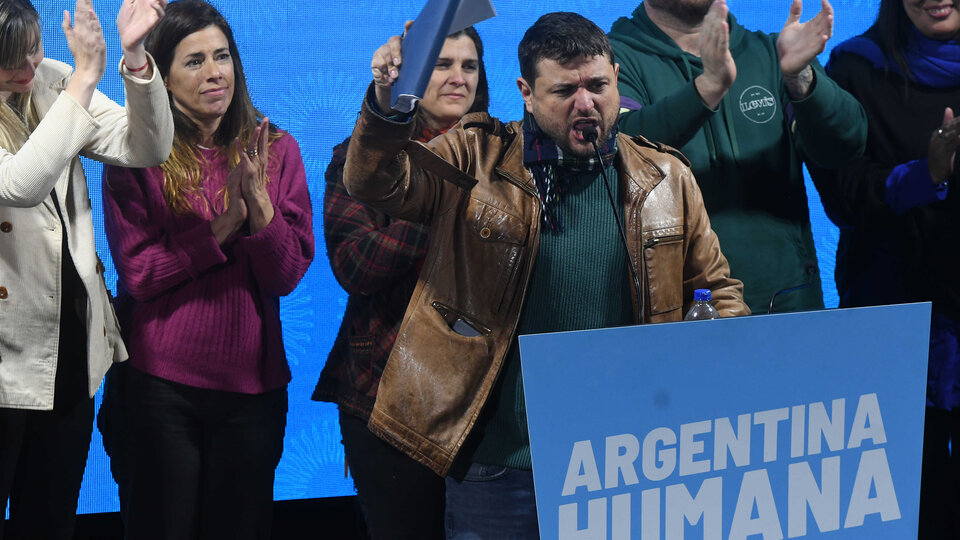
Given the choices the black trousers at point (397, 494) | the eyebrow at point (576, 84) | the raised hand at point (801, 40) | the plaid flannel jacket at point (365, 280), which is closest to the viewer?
the eyebrow at point (576, 84)

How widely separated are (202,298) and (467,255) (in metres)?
0.84

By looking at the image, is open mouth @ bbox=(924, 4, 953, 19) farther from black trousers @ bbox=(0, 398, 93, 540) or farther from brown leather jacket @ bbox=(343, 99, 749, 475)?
black trousers @ bbox=(0, 398, 93, 540)

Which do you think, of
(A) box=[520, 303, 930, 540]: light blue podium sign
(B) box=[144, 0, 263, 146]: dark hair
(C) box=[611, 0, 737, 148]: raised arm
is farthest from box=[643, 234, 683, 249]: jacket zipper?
(B) box=[144, 0, 263, 146]: dark hair

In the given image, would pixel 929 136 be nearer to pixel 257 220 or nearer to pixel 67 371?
pixel 257 220

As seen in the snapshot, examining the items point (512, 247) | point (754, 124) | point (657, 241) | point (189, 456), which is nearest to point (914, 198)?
point (754, 124)

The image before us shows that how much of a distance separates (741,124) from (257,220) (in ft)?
4.69

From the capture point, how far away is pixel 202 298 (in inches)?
101

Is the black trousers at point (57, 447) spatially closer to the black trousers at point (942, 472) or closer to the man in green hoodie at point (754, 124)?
the man in green hoodie at point (754, 124)

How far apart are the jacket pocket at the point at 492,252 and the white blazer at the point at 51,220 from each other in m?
0.81

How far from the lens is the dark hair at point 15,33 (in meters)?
2.19

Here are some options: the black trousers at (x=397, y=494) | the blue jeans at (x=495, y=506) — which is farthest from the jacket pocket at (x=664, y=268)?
the black trousers at (x=397, y=494)

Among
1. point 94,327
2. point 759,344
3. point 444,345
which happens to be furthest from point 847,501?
point 94,327

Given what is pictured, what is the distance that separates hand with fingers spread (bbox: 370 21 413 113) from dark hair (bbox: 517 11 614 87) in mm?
377

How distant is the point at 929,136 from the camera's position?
2947 mm
